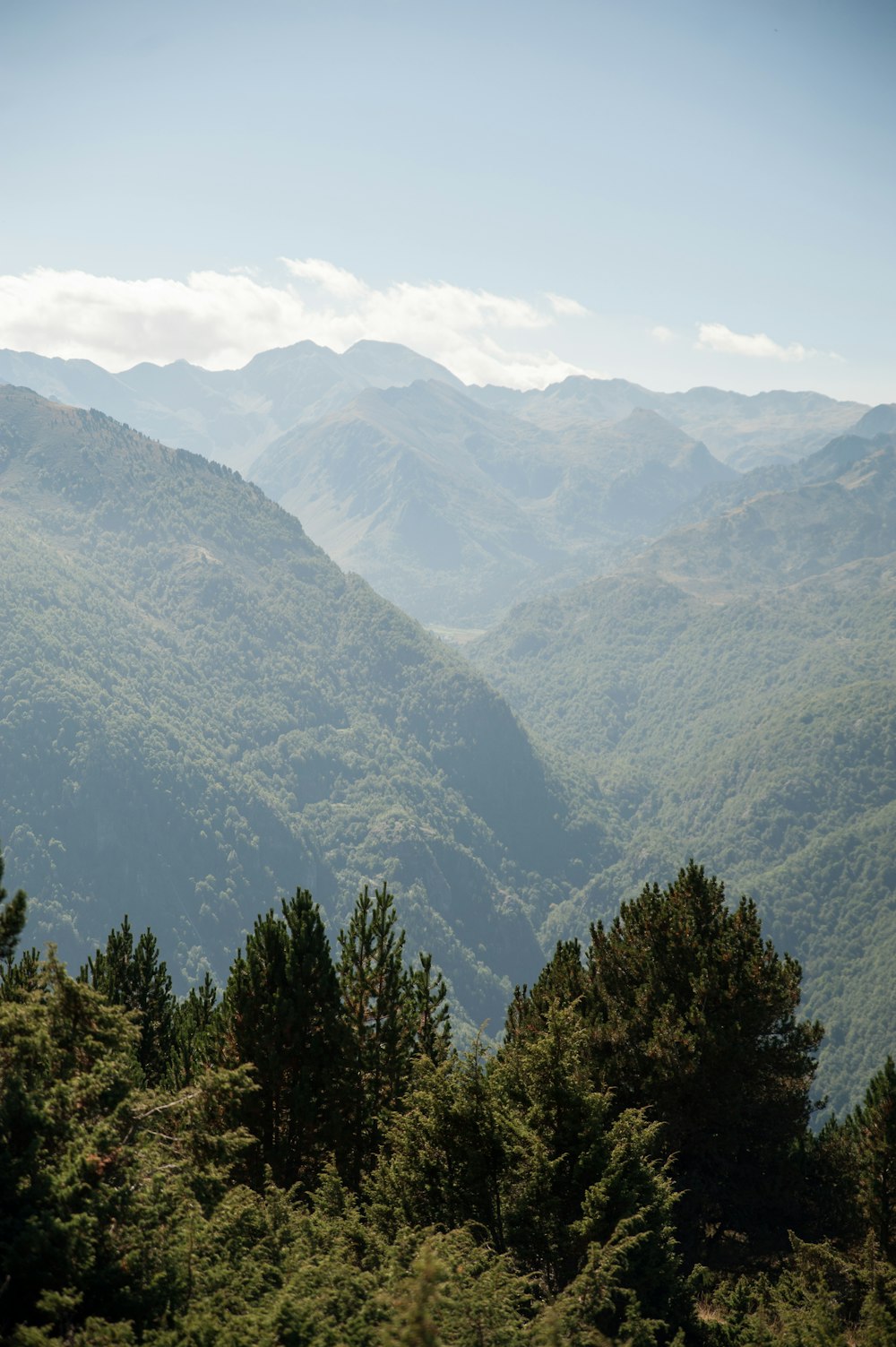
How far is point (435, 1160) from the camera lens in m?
22.2

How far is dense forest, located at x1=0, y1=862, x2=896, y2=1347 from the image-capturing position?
15.3m

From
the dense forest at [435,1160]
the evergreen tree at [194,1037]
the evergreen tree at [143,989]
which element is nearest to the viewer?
the dense forest at [435,1160]

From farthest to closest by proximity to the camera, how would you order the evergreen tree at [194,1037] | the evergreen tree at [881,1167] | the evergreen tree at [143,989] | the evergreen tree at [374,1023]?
the evergreen tree at [143,989]
the evergreen tree at [374,1023]
the evergreen tree at [194,1037]
the evergreen tree at [881,1167]

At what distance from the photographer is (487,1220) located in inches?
853

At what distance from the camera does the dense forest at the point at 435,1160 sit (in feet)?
50.1

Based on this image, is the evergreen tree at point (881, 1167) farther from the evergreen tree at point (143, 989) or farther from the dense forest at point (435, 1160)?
the evergreen tree at point (143, 989)

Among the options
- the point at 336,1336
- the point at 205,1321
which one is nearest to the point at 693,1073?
the point at 336,1336

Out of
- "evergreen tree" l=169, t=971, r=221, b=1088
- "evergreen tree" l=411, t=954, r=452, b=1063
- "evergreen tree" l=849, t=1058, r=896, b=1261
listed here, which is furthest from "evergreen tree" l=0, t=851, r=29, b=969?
"evergreen tree" l=849, t=1058, r=896, b=1261

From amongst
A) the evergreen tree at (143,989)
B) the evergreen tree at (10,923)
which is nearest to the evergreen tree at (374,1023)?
the evergreen tree at (10,923)

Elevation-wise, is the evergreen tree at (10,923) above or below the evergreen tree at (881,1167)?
above

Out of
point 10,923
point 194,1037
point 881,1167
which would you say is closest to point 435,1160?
point 10,923

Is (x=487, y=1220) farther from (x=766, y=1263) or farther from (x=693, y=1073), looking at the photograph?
(x=766, y=1263)

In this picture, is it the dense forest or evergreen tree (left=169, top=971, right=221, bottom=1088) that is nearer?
the dense forest

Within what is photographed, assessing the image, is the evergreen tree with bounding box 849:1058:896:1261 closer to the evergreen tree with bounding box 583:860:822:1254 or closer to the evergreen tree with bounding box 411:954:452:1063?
the evergreen tree with bounding box 583:860:822:1254
